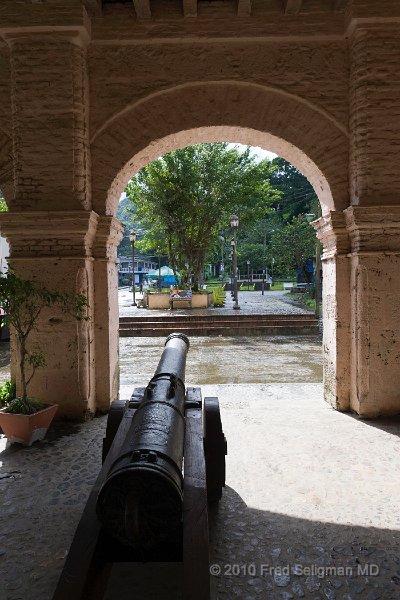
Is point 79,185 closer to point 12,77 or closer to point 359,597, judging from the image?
point 12,77

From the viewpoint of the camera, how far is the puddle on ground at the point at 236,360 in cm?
785

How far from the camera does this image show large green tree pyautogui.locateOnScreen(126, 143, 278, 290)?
730 inches

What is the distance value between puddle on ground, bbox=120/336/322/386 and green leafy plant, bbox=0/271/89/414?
2693mm

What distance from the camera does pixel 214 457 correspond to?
10.6ft

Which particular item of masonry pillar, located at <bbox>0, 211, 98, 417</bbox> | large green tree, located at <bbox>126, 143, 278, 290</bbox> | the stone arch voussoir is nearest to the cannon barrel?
masonry pillar, located at <bbox>0, 211, 98, 417</bbox>

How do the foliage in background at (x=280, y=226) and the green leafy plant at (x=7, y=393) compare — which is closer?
the green leafy plant at (x=7, y=393)

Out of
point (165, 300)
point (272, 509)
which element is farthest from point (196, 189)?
point (272, 509)

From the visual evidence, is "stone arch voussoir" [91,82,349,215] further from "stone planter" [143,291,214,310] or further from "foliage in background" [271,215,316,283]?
"foliage in background" [271,215,316,283]

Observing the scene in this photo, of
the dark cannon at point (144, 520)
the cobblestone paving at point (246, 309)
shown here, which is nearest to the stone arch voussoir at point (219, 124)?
the dark cannon at point (144, 520)

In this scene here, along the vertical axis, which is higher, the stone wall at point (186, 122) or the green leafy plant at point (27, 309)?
the stone wall at point (186, 122)

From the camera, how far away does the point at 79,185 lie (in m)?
5.05

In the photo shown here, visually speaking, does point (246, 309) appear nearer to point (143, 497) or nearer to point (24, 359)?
point (24, 359)

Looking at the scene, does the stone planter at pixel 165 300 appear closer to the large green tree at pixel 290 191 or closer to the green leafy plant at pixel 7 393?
the green leafy plant at pixel 7 393

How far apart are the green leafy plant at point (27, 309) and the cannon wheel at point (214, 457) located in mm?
2219
